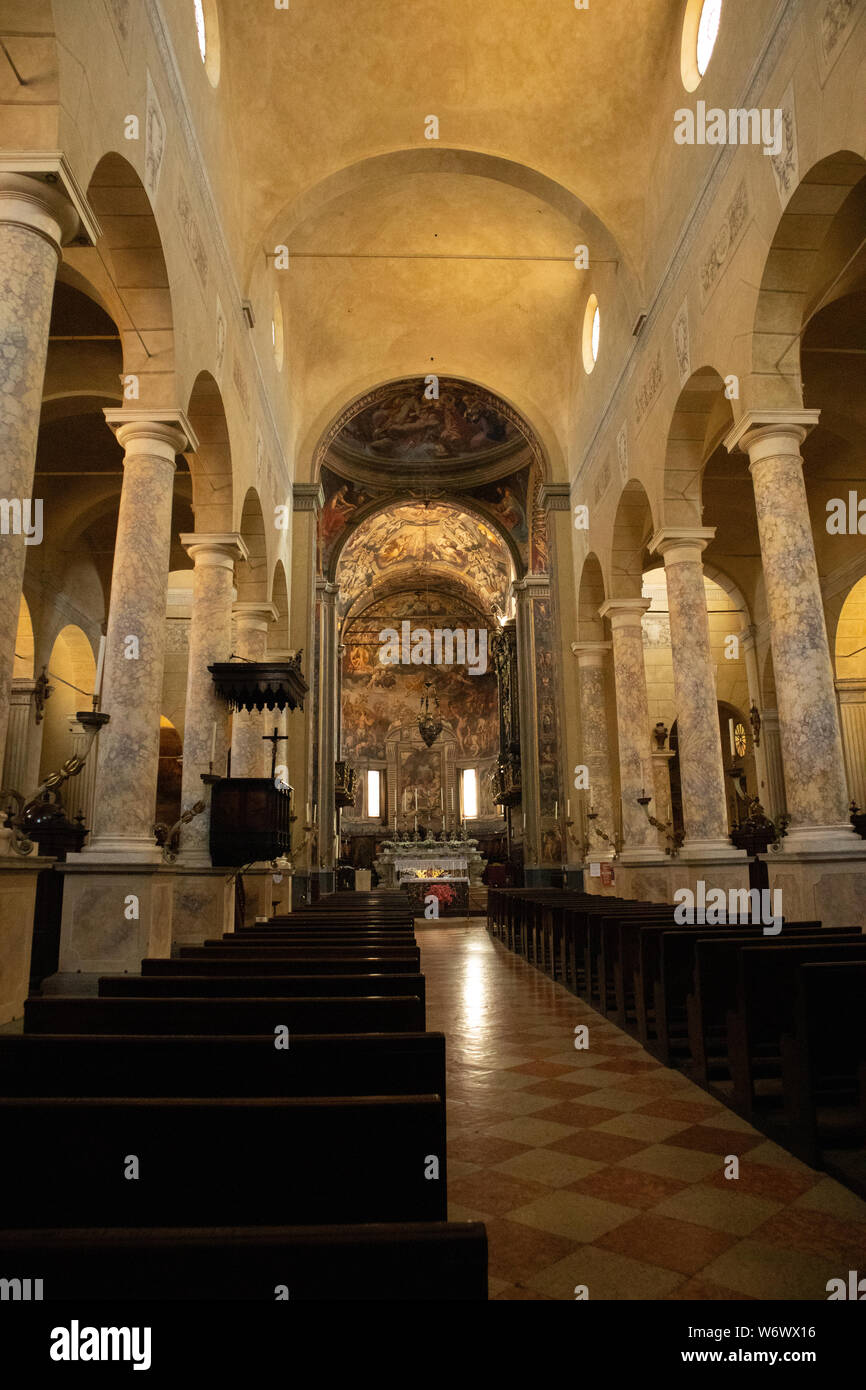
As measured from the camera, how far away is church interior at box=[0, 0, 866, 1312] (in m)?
2.01

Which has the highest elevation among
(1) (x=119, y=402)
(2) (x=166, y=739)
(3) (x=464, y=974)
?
(1) (x=119, y=402)

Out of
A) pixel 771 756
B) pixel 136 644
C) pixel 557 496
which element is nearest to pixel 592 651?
pixel 557 496

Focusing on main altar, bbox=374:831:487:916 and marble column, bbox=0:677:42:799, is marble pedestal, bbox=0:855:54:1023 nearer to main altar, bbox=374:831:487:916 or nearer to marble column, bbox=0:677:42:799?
marble column, bbox=0:677:42:799

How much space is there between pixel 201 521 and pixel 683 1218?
9.35 meters

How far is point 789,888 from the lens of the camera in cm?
736

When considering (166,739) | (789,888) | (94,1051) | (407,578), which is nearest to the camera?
(94,1051)

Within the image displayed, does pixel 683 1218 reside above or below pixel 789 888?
below

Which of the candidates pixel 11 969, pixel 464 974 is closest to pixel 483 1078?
pixel 11 969

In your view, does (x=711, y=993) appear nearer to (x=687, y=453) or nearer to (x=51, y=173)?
(x=51, y=173)

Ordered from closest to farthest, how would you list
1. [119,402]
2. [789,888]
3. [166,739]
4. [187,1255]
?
[187,1255], [789,888], [119,402], [166,739]

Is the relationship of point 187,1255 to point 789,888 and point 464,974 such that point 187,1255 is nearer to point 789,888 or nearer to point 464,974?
point 789,888

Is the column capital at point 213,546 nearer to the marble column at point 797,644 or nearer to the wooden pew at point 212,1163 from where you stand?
the marble column at point 797,644

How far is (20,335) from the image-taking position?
4.91 metres

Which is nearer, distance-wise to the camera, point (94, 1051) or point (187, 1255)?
point (187, 1255)
